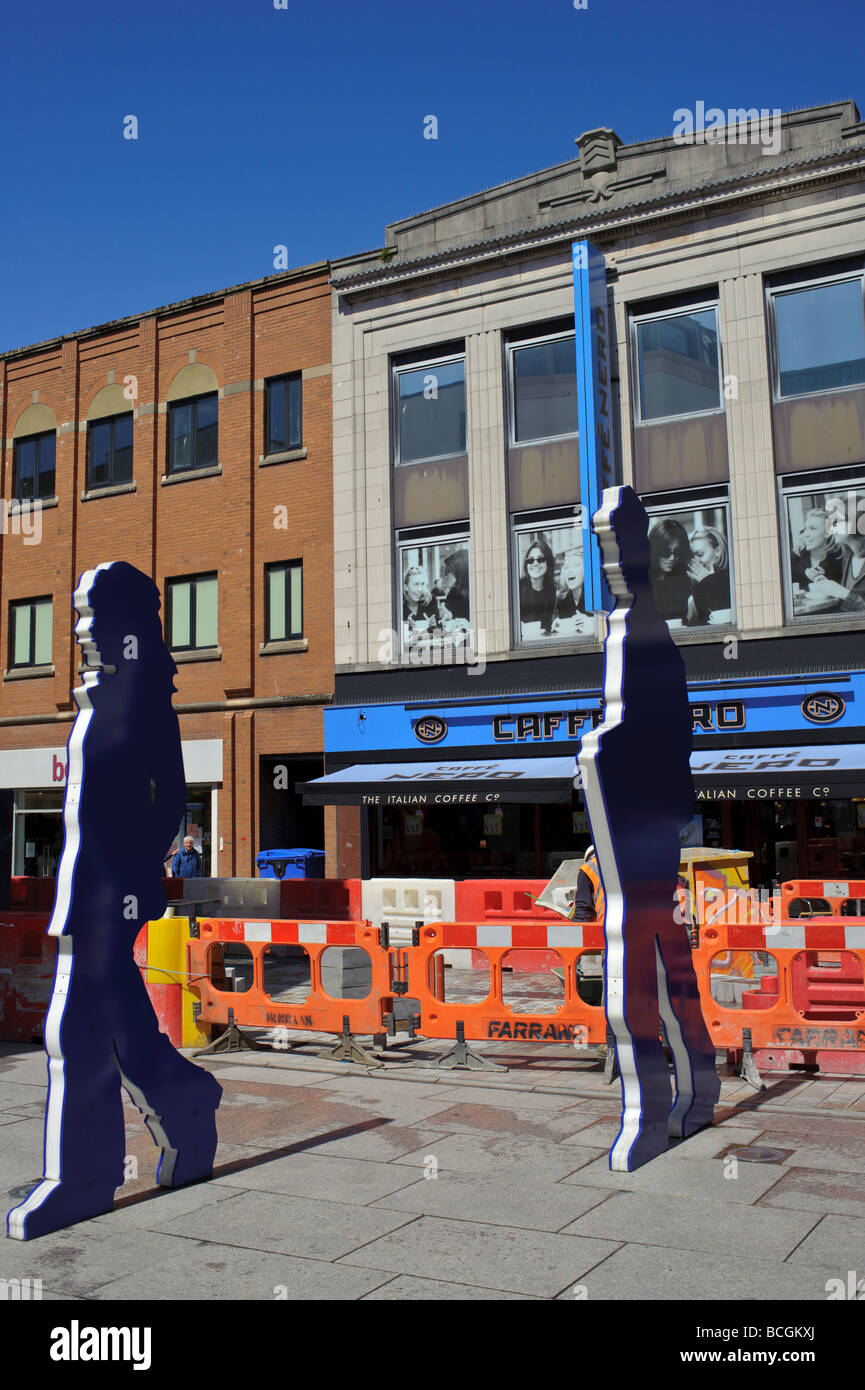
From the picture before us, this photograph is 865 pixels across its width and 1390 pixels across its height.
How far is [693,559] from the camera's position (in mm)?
19594

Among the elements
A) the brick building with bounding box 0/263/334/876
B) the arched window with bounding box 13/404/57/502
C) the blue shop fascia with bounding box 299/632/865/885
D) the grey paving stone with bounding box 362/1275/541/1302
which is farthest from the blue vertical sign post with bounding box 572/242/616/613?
the grey paving stone with bounding box 362/1275/541/1302

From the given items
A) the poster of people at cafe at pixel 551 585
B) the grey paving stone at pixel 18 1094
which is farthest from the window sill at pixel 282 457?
the grey paving stone at pixel 18 1094

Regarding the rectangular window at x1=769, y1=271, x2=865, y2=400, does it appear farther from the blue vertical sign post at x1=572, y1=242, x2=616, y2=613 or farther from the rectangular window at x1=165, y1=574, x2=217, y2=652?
the rectangular window at x1=165, y1=574, x2=217, y2=652

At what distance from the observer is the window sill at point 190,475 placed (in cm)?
2400

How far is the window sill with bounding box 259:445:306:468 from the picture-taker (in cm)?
2309

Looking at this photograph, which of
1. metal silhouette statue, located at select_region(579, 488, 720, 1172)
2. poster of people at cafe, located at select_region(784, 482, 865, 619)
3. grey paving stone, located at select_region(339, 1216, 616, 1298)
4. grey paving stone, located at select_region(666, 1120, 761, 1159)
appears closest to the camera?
grey paving stone, located at select_region(339, 1216, 616, 1298)

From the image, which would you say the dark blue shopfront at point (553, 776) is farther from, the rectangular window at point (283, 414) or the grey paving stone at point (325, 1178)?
the grey paving stone at point (325, 1178)

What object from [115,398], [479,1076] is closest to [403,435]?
[115,398]

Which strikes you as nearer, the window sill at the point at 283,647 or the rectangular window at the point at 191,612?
the window sill at the point at 283,647

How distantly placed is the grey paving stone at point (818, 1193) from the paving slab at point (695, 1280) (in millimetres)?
912

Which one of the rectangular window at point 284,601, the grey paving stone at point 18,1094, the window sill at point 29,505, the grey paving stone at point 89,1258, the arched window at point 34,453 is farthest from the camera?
the arched window at point 34,453

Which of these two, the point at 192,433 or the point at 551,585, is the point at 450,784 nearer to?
the point at 551,585

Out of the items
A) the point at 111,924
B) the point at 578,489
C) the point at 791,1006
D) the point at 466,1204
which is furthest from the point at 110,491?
the point at 466,1204

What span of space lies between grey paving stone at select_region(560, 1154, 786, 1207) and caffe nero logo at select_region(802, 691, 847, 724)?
12.4 meters
